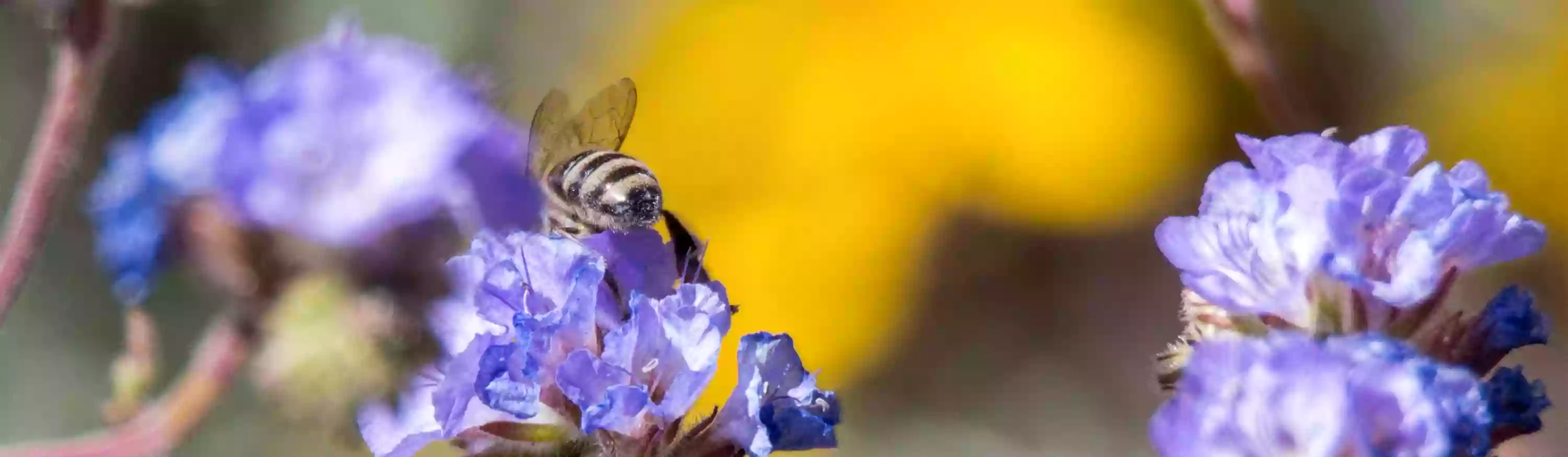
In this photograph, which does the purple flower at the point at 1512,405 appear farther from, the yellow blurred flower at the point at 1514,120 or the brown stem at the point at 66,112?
the yellow blurred flower at the point at 1514,120

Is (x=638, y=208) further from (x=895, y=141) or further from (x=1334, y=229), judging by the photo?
(x=895, y=141)

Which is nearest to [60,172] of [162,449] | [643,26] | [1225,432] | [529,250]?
[162,449]

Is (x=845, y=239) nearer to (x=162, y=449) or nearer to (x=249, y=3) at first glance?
(x=249, y=3)

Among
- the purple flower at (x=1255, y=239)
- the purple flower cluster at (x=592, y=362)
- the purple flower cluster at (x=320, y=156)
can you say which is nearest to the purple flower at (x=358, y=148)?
the purple flower cluster at (x=320, y=156)

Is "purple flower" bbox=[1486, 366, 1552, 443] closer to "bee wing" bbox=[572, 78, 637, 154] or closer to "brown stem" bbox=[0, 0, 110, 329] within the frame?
"bee wing" bbox=[572, 78, 637, 154]

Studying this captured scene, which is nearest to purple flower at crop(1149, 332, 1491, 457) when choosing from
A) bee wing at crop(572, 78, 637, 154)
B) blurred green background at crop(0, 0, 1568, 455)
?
bee wing at crop(572, 78, 637, 154)

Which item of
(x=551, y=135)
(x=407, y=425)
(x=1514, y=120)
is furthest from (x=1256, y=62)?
(x=1514, y=120)
